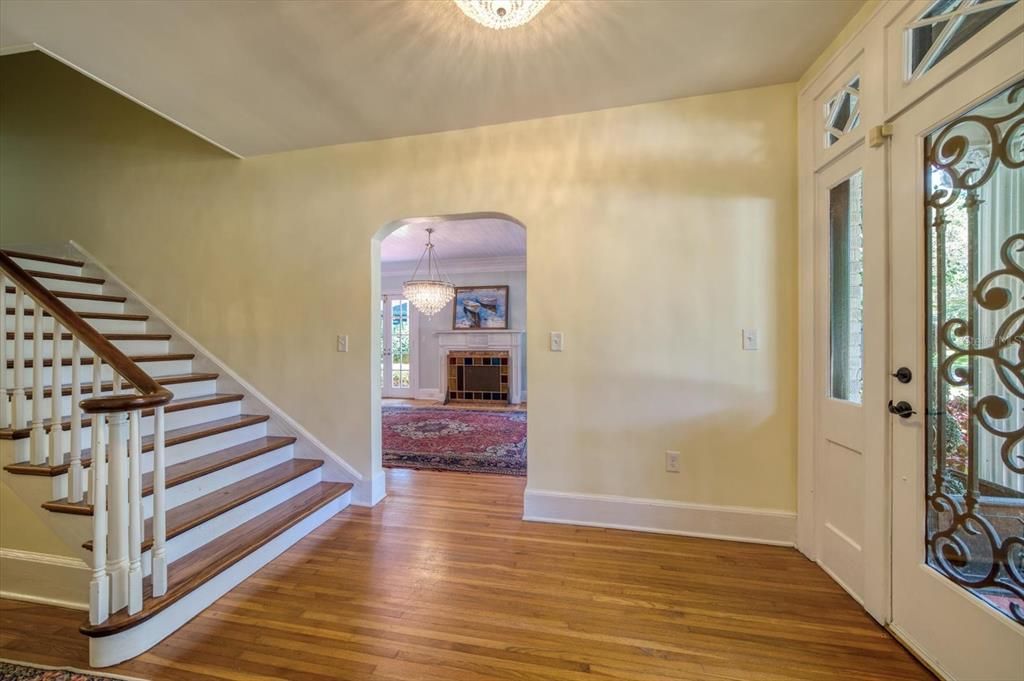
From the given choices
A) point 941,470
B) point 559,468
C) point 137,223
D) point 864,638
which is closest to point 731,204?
point 941,470

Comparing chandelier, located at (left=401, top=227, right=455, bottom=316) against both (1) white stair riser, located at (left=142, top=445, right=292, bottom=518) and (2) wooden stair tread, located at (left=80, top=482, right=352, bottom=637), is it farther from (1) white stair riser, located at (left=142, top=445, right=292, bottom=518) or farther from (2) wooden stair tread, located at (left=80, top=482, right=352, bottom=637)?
(2) wooden stair tread, located at (left=80, top=482, right=352, bottom=637)

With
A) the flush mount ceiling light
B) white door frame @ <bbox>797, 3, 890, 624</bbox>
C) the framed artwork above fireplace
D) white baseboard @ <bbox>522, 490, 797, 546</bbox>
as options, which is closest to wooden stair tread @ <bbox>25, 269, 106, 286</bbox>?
the flush mount ceiling light

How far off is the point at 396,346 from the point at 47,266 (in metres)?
4.88

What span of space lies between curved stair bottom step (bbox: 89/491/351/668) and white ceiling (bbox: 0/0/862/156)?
247 centimetres

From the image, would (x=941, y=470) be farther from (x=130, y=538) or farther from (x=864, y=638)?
(x=130, y=538)

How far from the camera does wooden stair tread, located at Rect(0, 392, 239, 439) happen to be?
5.47ft

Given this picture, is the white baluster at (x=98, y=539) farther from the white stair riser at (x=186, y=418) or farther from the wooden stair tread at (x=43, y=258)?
the wooden stair tread at (x=43, y=258)

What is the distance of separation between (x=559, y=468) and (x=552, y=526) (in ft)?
1.15

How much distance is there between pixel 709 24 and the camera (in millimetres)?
1666

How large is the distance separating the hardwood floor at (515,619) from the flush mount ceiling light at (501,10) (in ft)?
7.64

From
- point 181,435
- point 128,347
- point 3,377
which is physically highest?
point 128,347

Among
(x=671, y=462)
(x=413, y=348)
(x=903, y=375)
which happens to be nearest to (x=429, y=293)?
(x=413, y=348)

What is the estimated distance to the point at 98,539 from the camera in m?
1.37

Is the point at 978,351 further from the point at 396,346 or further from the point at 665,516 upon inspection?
the point at 396,346
